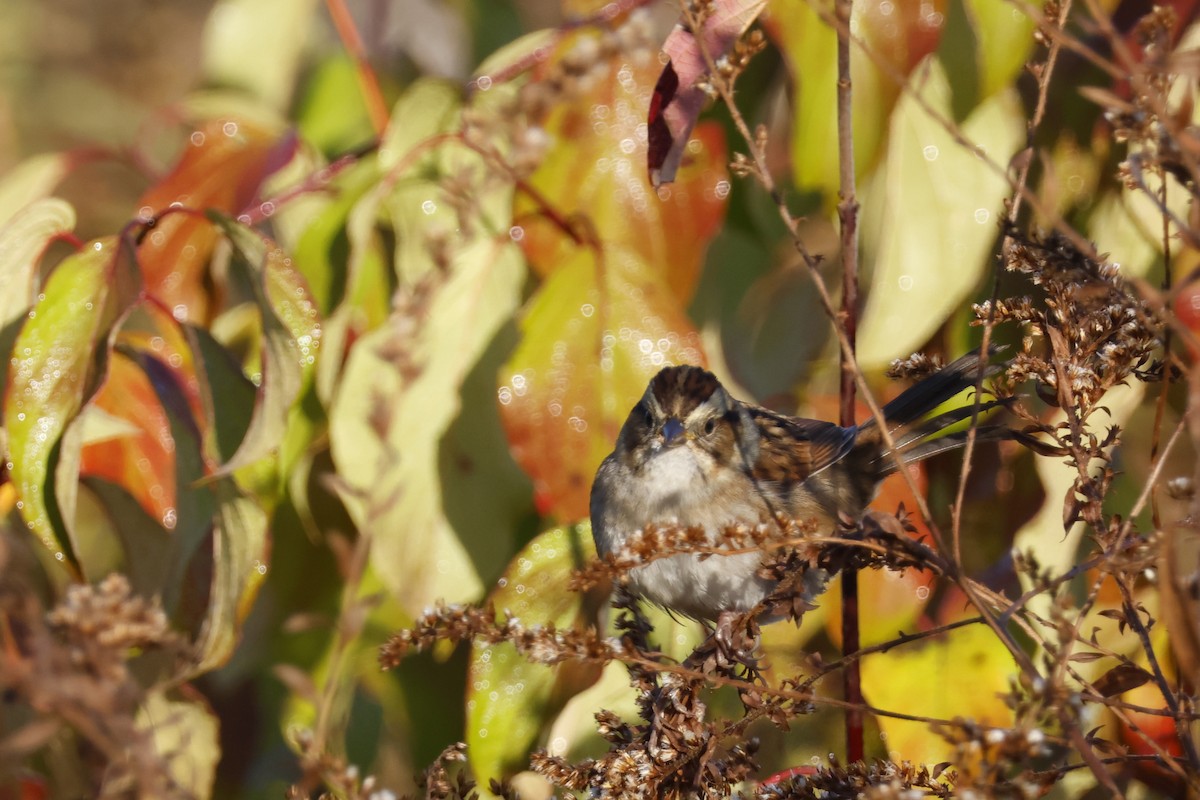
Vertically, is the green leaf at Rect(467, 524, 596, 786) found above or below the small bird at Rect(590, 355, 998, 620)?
below

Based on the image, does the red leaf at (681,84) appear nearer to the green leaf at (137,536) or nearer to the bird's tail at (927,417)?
the bird's tail at (927,417)

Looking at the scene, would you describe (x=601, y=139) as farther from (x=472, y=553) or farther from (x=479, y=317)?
(x=472, y=553)

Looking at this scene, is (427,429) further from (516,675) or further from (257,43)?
(257,43)

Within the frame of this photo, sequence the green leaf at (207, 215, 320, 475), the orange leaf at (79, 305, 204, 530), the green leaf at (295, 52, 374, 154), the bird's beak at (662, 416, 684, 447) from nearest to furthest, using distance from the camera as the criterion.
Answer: the green leaf at (207, 215, 320, 475) → the orange leaf at (79, 305, 204, 530) → the bird's beak at (662, 416, 684, 447) → the green leaf at (295, 52, 374, 154)

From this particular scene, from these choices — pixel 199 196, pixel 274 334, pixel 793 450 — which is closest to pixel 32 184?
pixel 199 196

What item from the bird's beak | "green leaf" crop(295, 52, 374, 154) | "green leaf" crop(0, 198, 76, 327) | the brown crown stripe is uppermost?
"green leaf" crop(295, 52, 374, 154)

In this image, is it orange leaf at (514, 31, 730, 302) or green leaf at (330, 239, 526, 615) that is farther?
orange leaf at (514, 31, 730, 302)

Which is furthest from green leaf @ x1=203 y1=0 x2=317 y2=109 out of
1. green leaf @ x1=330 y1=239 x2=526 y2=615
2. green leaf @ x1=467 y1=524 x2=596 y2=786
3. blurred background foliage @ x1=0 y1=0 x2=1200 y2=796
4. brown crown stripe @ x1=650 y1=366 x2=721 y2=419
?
green leaf @ x1=467 y1=524 x2=596 y2=786

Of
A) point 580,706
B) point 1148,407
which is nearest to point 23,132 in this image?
point 580,706

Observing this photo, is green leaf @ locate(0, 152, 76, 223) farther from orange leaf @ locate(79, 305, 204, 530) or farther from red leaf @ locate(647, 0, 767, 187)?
red leaf @ locate(647, 0, 767, 187)
